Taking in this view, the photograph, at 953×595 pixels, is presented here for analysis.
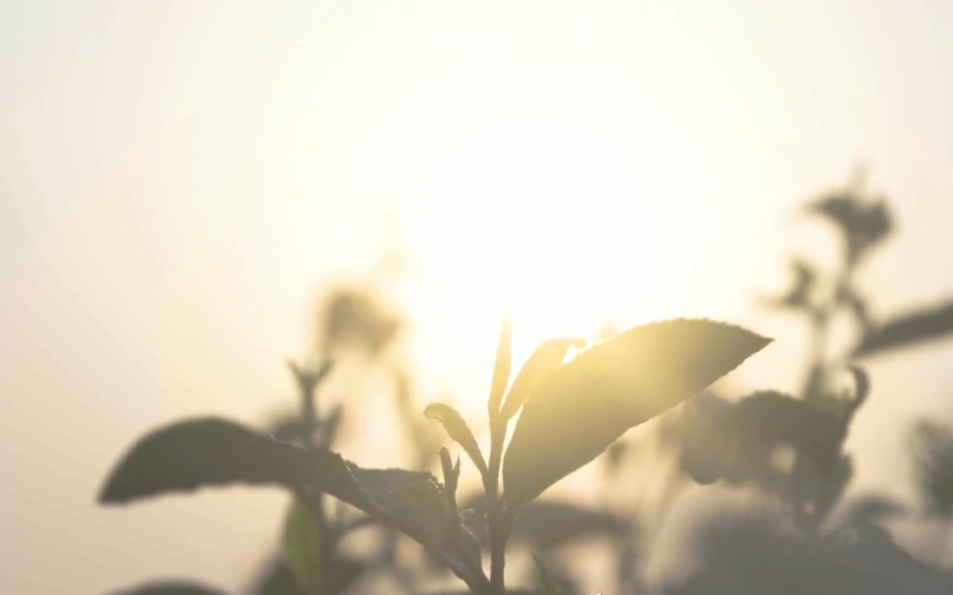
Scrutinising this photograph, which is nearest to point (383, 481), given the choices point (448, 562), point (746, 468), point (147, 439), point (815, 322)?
point (448, 562)

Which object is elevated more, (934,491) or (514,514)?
(514,514)

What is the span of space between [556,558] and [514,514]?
550mm

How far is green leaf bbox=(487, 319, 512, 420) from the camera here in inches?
39.7

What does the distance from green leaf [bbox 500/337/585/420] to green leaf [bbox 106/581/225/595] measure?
742 mm

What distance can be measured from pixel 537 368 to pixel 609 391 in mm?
75

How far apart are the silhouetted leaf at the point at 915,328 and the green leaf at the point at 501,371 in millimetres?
498

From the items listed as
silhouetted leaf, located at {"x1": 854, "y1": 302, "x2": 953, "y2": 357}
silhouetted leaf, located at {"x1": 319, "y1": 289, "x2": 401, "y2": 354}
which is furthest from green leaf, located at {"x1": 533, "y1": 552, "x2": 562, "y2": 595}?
silhouetted leaf, located at {"x1": 319, "y1": 289, "x2": 401, "y2": 354}

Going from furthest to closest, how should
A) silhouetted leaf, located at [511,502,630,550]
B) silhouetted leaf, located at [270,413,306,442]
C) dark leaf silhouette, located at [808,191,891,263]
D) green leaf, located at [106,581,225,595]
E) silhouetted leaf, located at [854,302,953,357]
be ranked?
dark leaf silhouette, located at [808,191,891,263]
silhouetted leaf, located at [270,413,306,442]
green leaf, located at [106,581,225,595]
silhouetted leaf, located at [511,502,630,550]
silhouetted leaf, located at [854,302,953,357]

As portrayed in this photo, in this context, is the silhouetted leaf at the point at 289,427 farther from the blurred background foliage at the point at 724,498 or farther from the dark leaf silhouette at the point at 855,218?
the dark leaf silhouette at the point at 855,218

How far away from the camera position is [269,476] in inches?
40.7

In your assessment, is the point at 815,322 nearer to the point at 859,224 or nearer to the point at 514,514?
the point at 859,224

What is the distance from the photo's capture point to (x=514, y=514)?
1.00m

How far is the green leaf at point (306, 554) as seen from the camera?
1.62 meters

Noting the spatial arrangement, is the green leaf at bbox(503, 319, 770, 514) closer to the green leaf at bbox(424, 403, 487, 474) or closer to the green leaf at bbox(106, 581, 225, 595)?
the green leaf at bbox(424, 403, 487, 474)
